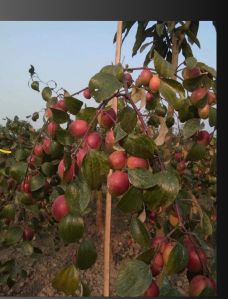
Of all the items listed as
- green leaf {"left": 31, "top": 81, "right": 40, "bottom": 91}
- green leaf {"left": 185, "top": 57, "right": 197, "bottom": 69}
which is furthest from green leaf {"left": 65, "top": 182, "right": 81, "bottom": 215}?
green leaf {"left": 31, "top": 81, "right": 40, "bottom": 91}

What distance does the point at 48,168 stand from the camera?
2.71ft

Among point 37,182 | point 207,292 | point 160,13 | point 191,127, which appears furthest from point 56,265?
point 160,13

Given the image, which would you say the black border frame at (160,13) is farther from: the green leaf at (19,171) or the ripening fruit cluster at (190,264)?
the green leaf at (19,171)

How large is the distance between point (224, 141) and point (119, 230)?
2.66 m

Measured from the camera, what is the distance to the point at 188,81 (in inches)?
25.8

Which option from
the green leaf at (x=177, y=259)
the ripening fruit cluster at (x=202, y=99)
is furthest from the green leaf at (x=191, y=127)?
the green leaf at (x=177, y=259)

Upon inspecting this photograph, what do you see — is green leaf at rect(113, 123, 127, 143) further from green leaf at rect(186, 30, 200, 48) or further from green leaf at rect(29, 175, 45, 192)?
green leaf at rect(186, 30, 200, 48)

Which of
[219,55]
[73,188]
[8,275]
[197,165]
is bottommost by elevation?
[8,275]

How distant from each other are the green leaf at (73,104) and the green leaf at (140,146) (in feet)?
0.52

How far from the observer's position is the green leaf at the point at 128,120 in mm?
568

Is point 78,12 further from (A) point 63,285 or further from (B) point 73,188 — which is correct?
(A) point 63,285

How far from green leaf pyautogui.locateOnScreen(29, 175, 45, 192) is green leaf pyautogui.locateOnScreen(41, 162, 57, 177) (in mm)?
18

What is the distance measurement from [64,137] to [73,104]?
88 millimetres

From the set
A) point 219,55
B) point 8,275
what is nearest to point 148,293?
point 219,55
